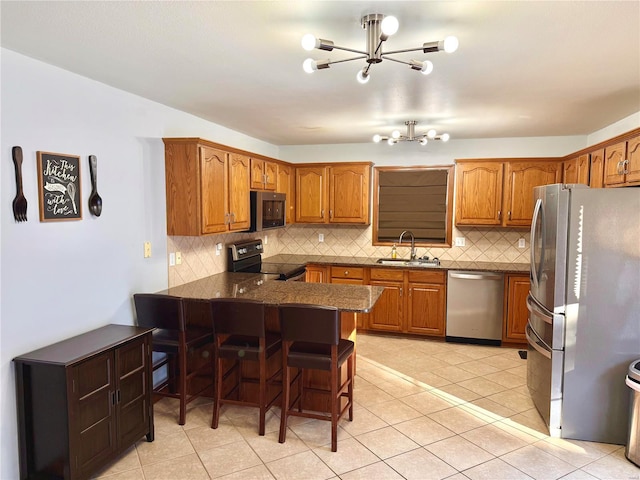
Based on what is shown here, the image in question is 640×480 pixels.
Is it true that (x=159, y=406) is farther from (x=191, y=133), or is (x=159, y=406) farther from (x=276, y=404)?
(x=191, y=133)

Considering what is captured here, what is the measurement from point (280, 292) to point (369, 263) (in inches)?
79.3

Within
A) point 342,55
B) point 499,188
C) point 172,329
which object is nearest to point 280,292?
point 172,329

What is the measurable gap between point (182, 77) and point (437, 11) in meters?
1.69

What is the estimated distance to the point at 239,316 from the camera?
9.00ft

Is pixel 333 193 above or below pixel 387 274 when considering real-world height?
above

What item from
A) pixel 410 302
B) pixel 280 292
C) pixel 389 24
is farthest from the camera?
pixel 410 302

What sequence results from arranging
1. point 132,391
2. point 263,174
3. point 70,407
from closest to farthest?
point 70,407
point 132,391
point 263,174

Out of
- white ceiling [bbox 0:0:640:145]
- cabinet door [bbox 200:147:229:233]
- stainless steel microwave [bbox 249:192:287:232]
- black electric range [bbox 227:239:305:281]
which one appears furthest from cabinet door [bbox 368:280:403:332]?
cabinet door [bbox 200:147:229:233]

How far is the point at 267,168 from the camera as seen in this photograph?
15.0 feet

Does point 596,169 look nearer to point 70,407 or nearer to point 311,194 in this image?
point 311,194

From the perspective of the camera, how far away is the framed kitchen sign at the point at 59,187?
2334mm

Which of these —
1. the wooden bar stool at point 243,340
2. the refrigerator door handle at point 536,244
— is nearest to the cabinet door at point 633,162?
the refrigerator door handle at point 536,244

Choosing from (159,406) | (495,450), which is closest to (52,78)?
(159,406)

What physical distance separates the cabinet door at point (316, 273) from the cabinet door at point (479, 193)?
178 centimetres
